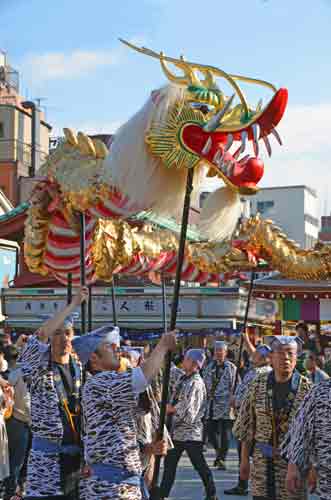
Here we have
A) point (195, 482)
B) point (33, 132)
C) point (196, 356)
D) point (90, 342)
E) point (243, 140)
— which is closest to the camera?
point (90, 342)

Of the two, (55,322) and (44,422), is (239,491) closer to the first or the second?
(44,422)

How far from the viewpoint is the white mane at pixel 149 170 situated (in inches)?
233

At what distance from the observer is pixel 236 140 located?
19.5 ft

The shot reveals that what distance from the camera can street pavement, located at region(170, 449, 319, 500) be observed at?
9.38 m

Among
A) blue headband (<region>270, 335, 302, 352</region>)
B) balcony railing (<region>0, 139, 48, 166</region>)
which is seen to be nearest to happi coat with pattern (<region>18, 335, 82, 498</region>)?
blue headband (<region>270, 335, 302, 352</region>)

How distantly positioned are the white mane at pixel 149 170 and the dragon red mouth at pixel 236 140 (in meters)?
0.21

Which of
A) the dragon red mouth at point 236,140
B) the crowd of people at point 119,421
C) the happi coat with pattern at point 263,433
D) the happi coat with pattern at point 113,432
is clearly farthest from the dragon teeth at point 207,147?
the happi coat with pattern at point 113,432

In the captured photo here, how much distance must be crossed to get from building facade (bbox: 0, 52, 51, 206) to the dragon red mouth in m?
34.2

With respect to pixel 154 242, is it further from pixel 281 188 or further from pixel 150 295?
pixel 281 188

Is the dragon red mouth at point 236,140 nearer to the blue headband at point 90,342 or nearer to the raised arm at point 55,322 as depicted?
the raised arm at point 55,322

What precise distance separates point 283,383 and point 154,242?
3147 mm

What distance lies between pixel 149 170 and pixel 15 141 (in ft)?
122

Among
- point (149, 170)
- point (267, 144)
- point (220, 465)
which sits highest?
point (267, 144)

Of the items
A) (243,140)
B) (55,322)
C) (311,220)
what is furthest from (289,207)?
(55,322)
